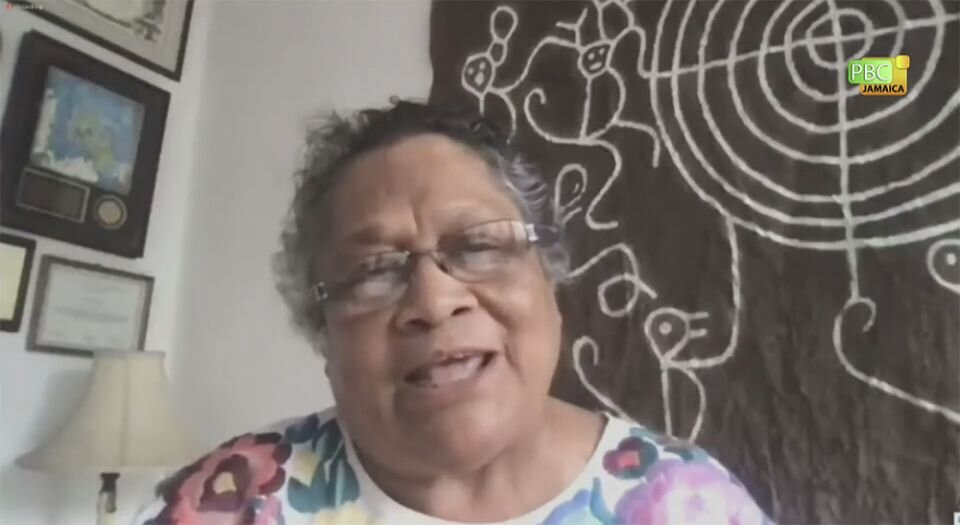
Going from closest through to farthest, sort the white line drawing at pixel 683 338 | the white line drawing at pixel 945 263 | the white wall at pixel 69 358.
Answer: the white line drawing at pixel 945 263 → the white line drawing at pixel 683 338 → the white wall at pixel 69 358

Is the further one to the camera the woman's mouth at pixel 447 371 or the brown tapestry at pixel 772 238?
the brown tapestry at pixel 772 238

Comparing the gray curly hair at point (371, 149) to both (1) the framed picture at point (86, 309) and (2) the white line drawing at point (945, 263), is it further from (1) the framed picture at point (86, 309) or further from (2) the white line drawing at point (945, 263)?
(1) the framed picture at point (86, 309)

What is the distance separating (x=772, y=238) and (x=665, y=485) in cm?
55

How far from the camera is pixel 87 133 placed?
1801 millimetres

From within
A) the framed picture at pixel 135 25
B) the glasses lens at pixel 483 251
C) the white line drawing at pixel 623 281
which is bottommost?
the glasses lens at pixel 483 251

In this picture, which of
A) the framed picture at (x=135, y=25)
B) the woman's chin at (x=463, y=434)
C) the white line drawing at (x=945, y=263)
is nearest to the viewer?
the woman's chin at (x=463, y=434)

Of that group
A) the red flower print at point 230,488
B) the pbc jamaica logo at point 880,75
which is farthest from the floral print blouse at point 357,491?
the pbc jamaica logo at point 880,75

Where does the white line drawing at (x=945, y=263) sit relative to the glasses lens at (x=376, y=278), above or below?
above

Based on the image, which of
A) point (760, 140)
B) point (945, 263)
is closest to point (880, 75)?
point (760, 140)

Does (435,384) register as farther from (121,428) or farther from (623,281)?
(121,428)

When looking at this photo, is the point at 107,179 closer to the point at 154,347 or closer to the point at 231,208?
the point at 231,208

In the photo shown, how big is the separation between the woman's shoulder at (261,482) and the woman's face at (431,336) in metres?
0.05

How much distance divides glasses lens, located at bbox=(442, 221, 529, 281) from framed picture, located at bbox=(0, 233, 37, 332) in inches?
47.1

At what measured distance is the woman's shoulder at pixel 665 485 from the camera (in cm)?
87
